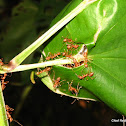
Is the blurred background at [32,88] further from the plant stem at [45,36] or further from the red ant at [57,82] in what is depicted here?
the plant stem at [45,36]

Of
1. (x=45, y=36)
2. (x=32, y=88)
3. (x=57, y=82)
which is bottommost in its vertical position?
(x=57, y=82)

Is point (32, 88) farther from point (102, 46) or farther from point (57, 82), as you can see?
point (102, 46)

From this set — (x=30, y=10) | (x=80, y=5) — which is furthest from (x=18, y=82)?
(x=80, y=5)

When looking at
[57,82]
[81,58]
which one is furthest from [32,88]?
[81,58]

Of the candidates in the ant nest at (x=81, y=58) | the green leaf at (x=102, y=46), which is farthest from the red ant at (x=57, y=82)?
the ant nest at (x=81, y=58)

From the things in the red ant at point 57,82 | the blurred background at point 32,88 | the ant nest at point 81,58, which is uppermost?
the blurred background at point 32,88

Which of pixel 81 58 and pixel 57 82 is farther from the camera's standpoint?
pixel 57 82
